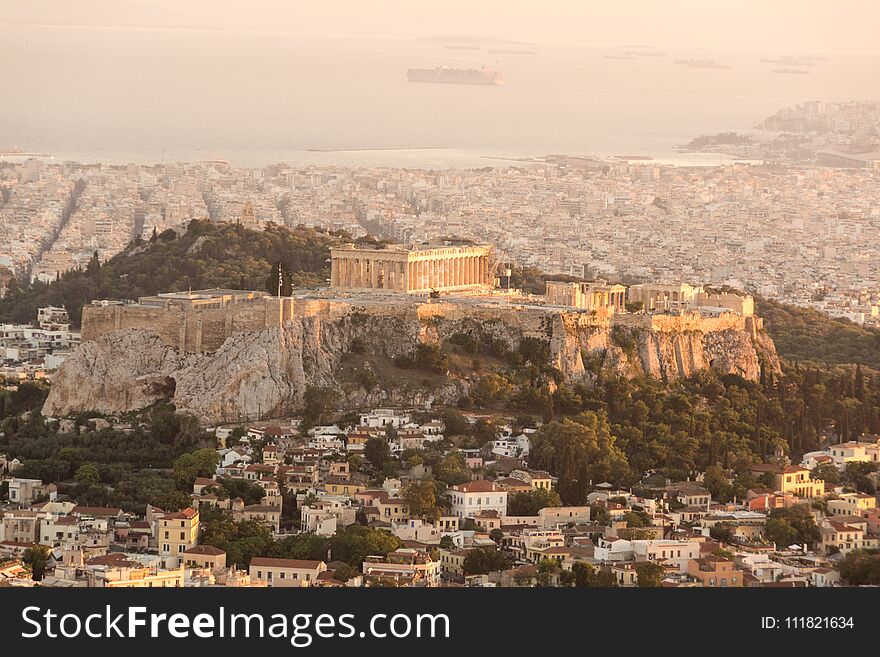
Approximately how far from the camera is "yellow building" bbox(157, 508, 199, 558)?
1406 inches

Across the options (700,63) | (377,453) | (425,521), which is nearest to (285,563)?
(425,521)

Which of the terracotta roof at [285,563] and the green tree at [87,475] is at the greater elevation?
the green tree at [87,475]

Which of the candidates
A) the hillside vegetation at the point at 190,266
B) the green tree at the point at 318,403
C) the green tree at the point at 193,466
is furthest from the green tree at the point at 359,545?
the hillside vegetation at the point at 190,266

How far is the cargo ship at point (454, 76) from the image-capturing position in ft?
184

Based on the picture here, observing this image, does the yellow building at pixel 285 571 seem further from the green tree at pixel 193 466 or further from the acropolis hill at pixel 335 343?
the acropolis hill at pixel 335 343

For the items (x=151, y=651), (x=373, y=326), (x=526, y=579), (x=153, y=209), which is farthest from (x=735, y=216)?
(x=151, y=651)

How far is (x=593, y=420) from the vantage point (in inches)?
1657

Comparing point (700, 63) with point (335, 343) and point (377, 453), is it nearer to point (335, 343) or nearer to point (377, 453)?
point (335, 343)

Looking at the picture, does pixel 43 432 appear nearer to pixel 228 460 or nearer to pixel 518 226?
pixel 228 460

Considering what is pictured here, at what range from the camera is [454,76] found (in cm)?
5619

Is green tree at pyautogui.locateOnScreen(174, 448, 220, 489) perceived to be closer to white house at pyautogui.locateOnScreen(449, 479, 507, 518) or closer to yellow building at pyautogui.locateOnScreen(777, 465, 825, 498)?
white house at pyautogui.locateOnScreen(449, 479, 507, 518)

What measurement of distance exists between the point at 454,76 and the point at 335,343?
1400cm

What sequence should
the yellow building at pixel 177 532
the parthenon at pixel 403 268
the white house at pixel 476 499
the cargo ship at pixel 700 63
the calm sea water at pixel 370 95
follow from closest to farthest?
1. the yellow building at pixel 177 532
2. the white house at pixel 476 499
3. the parthenon at pixel 403 268
4. the calm sea water at pixel 370 95
5. the cargo ship at pixel 700 63

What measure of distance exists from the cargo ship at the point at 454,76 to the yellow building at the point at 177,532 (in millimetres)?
20683
